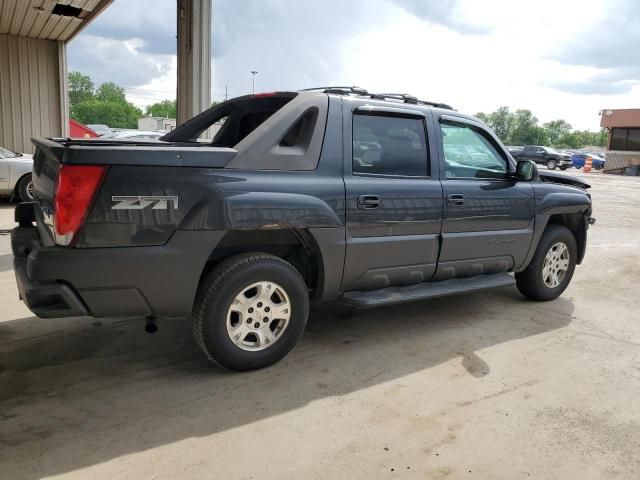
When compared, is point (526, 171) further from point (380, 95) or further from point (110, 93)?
point (110, 93)

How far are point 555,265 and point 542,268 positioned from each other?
0.77ft

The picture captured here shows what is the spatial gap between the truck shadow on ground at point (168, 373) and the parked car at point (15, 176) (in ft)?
24.1

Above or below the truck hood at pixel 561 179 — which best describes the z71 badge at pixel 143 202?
below

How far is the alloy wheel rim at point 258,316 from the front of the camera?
132 inches

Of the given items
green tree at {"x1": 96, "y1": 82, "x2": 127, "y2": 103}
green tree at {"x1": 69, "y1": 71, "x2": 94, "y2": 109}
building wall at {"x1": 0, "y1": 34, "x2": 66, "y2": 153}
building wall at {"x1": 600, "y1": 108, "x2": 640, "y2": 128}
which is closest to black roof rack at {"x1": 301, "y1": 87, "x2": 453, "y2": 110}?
building wall at {"x1": 0, "y1": 34, "x2": 66, "y2": 153}

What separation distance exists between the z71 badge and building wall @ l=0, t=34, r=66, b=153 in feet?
53.5

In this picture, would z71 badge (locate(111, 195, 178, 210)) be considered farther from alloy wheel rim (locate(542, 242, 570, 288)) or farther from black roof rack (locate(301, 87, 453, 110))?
alloy wheel rim (locate(542, 242, 570, 288))

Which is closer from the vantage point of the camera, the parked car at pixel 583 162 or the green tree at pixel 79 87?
the parked car at pixel 583 162

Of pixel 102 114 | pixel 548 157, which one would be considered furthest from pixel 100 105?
pixel 548 157

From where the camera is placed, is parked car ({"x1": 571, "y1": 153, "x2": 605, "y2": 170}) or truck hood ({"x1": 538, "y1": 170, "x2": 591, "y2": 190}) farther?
parked car ({"x1": 571, "y1": 153, "x2": 605, "y2": 170})

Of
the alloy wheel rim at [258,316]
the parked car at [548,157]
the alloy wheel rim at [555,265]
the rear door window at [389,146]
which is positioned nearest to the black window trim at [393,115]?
the rear door window at [389,146]

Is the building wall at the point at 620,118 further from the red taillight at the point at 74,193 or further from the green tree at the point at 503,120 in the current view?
the green tree at the point at 503,120

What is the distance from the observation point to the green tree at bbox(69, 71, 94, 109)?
12800cm

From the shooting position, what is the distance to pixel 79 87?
130875 millimetres
